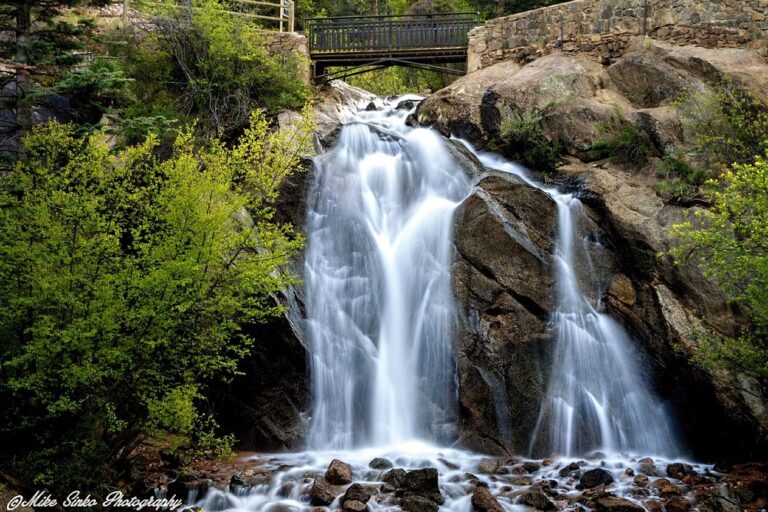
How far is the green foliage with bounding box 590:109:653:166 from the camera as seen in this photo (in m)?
15.2

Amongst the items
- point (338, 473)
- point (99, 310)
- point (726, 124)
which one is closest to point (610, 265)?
point (726, 124)

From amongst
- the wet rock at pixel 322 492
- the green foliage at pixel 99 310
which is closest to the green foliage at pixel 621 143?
the green foliage at pixel 99 310

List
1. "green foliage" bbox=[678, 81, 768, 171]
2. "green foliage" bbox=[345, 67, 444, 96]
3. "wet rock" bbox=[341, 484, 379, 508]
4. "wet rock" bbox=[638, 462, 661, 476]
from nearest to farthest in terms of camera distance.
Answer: "wet rock" bbox=[341, 484, 379, 508] < "wet rock" bbox=[638, 462, 661, 476] < "green foliage" bbox=[678, 81, 768, 171] < "green foliage" bbox=[345, 67, 444, 96]

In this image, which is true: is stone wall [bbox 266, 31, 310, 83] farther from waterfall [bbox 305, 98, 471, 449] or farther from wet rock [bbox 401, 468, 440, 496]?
wet rock [bbox 401, 468, 440, 496]

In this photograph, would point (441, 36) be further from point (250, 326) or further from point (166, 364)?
point (166, 364)

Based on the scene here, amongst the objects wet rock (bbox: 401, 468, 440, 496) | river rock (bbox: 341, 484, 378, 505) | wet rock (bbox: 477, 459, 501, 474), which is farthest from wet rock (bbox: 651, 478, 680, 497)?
river rock (bbox: 341, 484, 378, 505)

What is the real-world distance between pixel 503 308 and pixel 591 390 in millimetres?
2275

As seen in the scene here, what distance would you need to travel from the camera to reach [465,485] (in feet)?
32.2

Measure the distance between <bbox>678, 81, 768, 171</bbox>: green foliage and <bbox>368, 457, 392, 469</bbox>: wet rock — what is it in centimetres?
989

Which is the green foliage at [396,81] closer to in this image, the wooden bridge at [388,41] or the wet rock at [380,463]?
the wooden bridge at [388,41]

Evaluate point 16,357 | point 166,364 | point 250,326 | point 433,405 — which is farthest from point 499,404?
point 16,357

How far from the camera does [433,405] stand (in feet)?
39.3

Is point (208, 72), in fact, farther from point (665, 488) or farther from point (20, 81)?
point (665, 488)

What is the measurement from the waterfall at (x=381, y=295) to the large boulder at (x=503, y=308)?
0.40 m
